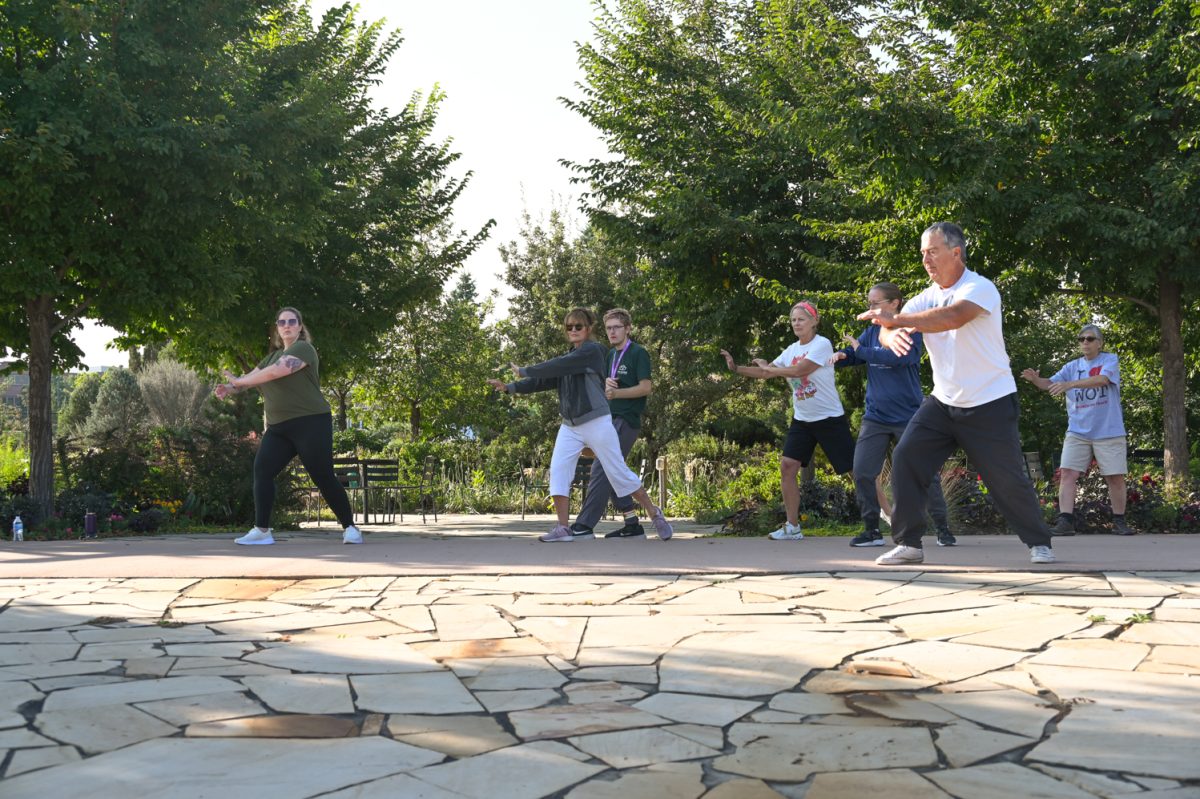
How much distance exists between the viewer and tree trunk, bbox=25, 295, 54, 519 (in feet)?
39.7

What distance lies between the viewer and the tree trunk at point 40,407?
39.7ft

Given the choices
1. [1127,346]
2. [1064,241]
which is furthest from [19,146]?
[1127,346]

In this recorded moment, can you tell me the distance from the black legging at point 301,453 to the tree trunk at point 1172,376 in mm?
9104

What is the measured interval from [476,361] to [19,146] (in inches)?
782

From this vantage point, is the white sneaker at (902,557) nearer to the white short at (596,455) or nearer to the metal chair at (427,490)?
the white short at (596,455)

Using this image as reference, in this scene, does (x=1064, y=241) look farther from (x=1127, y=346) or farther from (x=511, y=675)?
(x=511, y=675)

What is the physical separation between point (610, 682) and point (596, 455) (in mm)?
5181

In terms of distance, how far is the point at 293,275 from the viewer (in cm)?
1656

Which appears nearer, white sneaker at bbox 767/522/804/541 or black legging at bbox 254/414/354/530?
black legging at bbox 254/414/354/530

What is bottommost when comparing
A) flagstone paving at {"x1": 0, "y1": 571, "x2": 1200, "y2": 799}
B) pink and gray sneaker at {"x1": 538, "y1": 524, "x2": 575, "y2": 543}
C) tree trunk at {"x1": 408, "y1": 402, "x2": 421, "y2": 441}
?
flagstone paving at {"x1": 0, "y1": 571, "x2": 1200, "y2": 799}

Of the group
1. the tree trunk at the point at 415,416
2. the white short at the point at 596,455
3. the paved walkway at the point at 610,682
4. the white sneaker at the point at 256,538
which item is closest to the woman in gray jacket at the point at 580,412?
the white short at the point at 596,455

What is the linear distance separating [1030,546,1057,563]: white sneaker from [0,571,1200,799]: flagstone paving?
26.4 inches

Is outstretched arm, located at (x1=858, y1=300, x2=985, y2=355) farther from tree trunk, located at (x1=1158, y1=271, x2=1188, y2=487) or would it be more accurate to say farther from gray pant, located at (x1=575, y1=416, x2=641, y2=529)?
tree trunk, located at (x1=1158, y1=271, x2=1188, y2=487)

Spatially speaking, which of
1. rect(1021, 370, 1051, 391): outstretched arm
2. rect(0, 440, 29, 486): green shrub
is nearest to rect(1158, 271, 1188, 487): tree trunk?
rect(1021, 370, 1051, 391): outstretched arm
